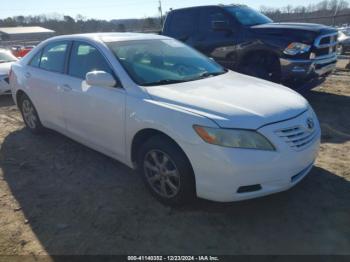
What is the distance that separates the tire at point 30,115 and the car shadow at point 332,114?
168 inches

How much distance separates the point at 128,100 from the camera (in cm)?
360

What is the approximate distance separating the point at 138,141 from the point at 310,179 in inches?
75.7

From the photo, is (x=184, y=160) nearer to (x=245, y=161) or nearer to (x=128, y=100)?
(x=245, y=161)

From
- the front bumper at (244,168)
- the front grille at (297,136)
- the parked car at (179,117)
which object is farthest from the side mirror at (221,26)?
the front bumper at (244,168)

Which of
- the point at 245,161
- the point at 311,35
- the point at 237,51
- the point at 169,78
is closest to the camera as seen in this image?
the point at 245,161

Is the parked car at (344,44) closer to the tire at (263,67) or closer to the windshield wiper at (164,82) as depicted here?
the tire at (263,67)

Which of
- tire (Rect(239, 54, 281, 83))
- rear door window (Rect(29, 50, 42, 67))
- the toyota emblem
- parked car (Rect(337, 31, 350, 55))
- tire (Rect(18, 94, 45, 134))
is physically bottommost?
parked car (Rect(337, 31, 350, 55))

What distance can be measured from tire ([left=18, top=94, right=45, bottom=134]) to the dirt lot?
105 cm

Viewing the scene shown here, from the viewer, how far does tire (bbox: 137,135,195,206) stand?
3.21 metres

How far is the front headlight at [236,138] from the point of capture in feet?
9.70

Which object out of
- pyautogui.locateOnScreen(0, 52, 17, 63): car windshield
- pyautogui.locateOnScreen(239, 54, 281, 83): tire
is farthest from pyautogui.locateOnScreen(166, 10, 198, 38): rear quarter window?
pyautogui.locateOnScreen(0, 52, 17, 63): car windshield

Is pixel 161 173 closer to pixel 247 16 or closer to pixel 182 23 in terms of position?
pixel 247 16

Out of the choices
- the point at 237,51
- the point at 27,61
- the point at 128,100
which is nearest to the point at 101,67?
the point at 128,100

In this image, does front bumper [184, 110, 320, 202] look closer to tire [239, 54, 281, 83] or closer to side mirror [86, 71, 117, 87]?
side mirror [86, 71, 117, 87]
